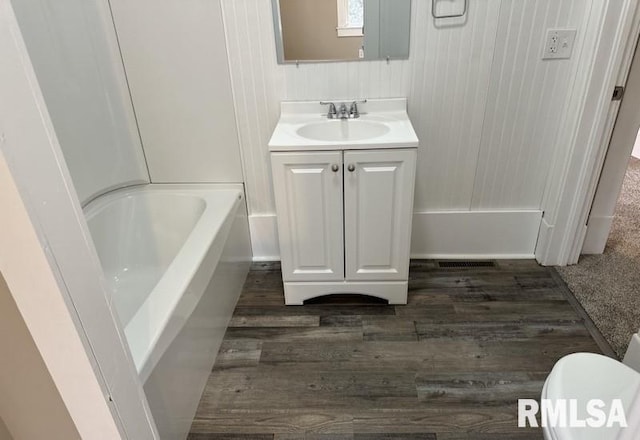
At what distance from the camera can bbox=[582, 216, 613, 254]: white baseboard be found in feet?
7.67

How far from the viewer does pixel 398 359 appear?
5.97 feet

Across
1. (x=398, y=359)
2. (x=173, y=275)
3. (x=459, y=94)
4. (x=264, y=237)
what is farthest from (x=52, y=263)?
(x=459, y=94)

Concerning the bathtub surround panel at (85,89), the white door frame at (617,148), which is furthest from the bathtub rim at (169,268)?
the white door frame at (617,148)

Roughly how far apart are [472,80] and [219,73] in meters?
1.20

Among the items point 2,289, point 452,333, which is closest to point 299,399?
point 452,333

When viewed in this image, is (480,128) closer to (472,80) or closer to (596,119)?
(472,80)

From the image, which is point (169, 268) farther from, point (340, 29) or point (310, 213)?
point (340, 29)

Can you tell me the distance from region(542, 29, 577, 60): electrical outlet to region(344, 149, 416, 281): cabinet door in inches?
33.4

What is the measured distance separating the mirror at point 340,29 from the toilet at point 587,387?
4.85ft

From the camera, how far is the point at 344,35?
197cm

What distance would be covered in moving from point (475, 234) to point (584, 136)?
2.34ft

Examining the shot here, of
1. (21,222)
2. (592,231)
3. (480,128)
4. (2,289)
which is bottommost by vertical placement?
(592,231)

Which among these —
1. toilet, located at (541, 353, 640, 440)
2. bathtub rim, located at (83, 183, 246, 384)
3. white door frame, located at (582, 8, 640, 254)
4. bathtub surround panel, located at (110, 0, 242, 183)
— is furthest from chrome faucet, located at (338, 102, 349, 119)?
toilet, located at (541, 353, 640, 440)

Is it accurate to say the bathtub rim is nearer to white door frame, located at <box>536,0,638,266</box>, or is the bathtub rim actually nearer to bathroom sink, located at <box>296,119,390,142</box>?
bathroom sink, located at <box>296,119,390,142</box>
